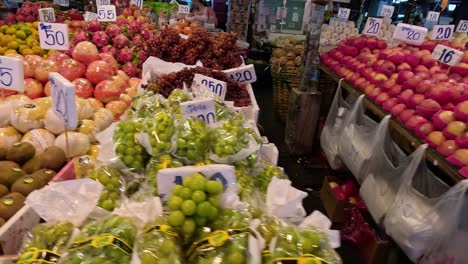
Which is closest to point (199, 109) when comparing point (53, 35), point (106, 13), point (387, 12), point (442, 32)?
point (53, 35)

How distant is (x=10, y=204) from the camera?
49.8 inches

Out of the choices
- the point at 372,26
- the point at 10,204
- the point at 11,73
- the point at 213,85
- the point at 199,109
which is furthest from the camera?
the point at 372,26

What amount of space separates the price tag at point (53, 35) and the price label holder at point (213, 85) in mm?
1039

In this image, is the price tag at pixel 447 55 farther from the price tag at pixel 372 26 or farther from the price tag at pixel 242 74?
the price tag at pixel 242 74

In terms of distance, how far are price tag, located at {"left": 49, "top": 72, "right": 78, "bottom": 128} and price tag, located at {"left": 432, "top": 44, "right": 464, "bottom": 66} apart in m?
2.67

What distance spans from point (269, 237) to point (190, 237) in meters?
0.20

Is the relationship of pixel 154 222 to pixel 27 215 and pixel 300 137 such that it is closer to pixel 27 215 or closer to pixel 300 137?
pixel 27 215

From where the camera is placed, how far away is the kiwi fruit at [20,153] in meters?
1.52

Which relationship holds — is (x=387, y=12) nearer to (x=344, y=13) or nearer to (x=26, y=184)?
(x=344, y=13)

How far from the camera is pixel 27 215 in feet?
4.08

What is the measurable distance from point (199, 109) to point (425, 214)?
5.15 feet

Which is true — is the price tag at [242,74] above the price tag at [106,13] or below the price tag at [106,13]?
below

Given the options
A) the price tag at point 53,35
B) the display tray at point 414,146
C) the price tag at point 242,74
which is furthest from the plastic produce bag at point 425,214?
the price tag at point 53,35

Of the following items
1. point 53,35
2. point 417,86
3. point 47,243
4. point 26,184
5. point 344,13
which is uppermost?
point 344,13
